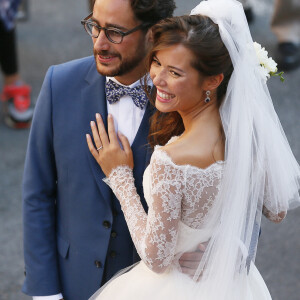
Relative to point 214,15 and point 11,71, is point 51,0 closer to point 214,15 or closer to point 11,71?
point 11,71

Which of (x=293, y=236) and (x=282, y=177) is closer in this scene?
(x=282, y=177)

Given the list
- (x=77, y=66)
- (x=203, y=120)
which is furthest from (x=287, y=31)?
(x=203, y=120)

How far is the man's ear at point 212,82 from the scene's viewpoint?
6.62 ft

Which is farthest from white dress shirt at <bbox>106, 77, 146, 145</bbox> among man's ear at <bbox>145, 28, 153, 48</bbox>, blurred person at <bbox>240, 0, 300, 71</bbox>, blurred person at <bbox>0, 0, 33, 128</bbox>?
blurred person at <bbox>240, 0, 300, 71</bbox>

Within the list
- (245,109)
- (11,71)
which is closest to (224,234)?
(245,109)

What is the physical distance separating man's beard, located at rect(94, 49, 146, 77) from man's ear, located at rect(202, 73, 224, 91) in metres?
0.38

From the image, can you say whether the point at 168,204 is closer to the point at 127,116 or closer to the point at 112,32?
the point at 127,116

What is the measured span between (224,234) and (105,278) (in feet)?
2.04

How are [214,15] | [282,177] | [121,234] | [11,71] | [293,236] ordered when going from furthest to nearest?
[11,71] < [293,236] < [121,234] < [282,177] < [214,15]

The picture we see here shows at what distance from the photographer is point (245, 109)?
6.91ft

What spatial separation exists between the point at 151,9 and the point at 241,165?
26.5 inches

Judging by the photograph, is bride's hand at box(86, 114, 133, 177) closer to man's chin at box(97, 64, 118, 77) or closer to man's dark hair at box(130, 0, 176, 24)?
man's chin at box(97, 64, 118, 77)

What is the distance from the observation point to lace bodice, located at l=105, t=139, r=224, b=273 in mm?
1968

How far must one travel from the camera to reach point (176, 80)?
199 cm
